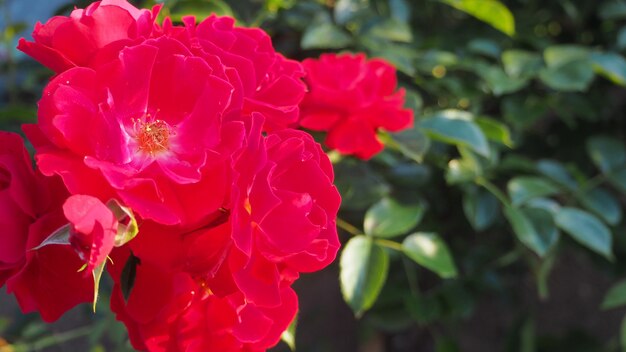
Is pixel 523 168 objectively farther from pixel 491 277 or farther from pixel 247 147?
pixel 247 147

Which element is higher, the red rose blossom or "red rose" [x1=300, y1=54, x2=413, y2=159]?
the red rose blossom

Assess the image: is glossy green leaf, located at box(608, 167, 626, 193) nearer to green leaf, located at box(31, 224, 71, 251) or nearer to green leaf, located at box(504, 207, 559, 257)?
green leaf, located at box(504, 207, 559, 257)

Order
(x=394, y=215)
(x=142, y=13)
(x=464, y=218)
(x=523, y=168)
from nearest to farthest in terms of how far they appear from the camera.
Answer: (x=142, y=13) → (x=394, y=215) → (x=523, y=168) → (x=464, y=218)

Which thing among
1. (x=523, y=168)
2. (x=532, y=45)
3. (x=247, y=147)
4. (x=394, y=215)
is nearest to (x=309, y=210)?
(x=247, y=147)

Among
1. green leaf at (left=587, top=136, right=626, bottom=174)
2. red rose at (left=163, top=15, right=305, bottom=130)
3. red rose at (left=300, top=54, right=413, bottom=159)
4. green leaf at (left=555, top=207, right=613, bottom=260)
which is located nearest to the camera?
red rose at (left=163, top=15, right=305, bottom=130)

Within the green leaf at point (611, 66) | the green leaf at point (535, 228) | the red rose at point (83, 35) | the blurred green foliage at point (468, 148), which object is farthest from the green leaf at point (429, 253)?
the red rose at point (83, 35)

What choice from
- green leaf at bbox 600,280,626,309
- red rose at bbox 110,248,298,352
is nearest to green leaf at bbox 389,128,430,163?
red rose at bbox 110,248,298,352
